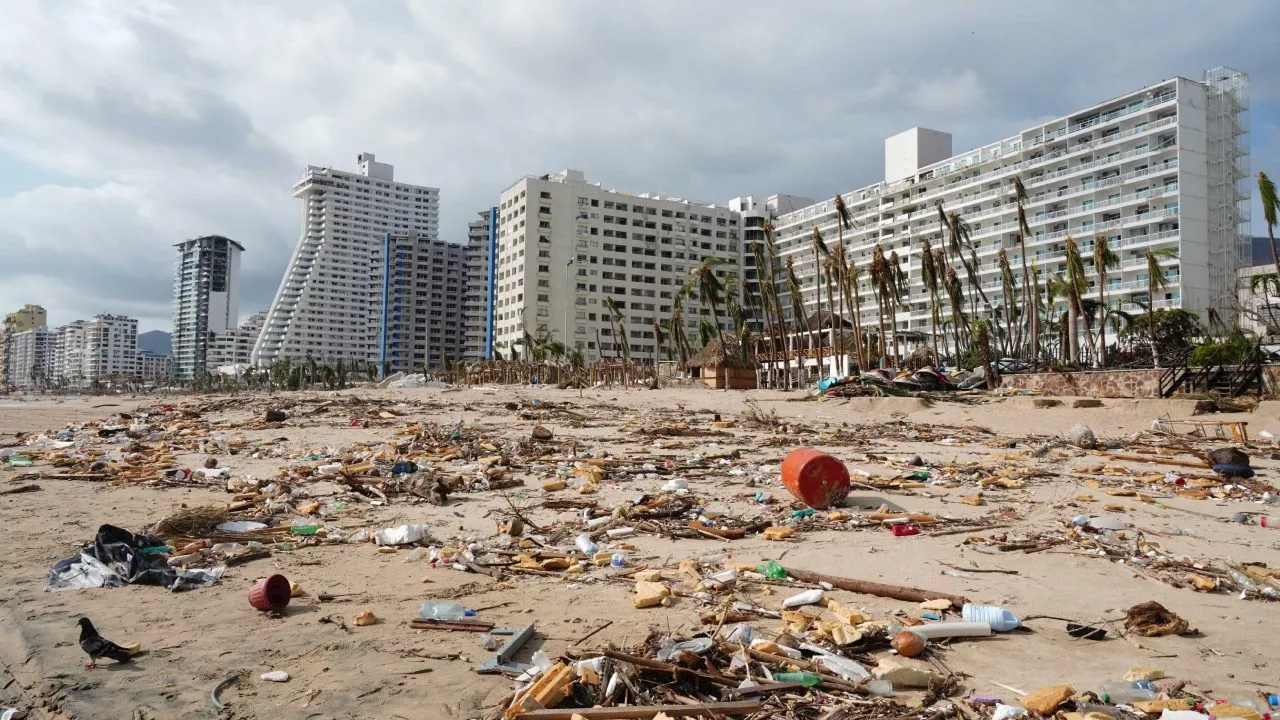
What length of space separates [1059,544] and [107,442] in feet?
53.6

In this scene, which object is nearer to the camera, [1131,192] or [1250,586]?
[1250,586]

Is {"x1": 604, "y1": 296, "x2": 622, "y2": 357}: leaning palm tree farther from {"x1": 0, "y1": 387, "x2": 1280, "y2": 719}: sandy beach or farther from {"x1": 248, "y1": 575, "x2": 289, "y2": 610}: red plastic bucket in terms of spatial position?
{"x1": 248, "y1": 575, "x2": 289, "y2": 610}: red plastic bucket

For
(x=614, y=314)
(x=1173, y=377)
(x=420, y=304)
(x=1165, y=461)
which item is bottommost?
(x=1165, y=461)

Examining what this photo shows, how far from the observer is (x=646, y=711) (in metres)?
2.88

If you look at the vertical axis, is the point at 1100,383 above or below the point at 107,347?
below

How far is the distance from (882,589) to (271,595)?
3.74m

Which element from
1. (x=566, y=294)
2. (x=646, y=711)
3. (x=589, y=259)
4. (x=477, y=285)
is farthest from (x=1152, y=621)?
(x=477, y=285)

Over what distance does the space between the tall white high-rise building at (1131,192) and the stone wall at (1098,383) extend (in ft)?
89.6

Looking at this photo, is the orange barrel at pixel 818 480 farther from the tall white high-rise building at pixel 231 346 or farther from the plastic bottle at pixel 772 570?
the tall white high-rise building at pixel 231 346

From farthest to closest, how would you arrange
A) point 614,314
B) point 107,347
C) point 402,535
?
1. point 107,347
2. point 614,314
3. point 402,535

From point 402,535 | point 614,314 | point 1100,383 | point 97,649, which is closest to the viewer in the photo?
point 97,649

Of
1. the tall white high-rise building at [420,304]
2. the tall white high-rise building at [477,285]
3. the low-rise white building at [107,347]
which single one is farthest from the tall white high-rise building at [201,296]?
the tall white high-rise building at [477,285]

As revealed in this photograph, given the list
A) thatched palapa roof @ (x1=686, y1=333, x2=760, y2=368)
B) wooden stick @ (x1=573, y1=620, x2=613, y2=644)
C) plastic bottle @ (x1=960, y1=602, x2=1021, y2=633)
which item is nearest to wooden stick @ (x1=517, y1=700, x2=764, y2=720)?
wooden stick @ (x1=573, y1=620, x2=613, y2=644)

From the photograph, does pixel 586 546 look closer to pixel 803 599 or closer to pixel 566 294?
pixel 803 599
